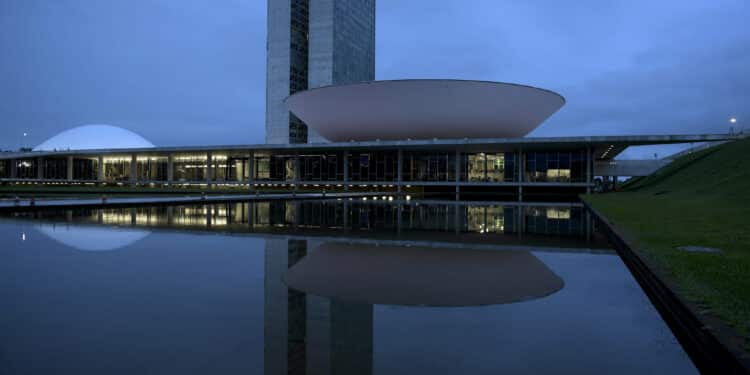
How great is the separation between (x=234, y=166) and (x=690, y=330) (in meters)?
44.4

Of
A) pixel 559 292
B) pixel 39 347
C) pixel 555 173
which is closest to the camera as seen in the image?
pixel 39 347

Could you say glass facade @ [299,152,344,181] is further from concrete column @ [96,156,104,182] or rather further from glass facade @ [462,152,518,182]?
concrete column @ [96,156,104,182]

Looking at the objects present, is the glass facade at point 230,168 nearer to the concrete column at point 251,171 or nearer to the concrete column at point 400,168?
the concrete column at point 251,171

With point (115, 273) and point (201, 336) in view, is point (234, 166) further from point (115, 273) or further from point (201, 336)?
point (201, 336)

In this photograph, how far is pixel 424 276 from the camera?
6.10 meters

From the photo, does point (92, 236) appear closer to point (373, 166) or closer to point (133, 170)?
point (373, 166)

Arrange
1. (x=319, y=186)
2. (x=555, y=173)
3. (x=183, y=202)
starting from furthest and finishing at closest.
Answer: (x=319, y=186) → (x=555, y=173) → (x=183, y=202)

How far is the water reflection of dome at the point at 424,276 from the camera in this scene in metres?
5.05

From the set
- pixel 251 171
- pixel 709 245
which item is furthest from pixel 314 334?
pixel 251 171

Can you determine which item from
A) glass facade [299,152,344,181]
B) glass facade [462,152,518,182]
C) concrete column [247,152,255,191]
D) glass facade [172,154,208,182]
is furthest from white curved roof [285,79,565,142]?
glass facade [172,154,208,182]

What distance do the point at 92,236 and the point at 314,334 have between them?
306 inches

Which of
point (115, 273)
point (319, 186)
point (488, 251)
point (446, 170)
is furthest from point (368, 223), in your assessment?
point (319, 186)

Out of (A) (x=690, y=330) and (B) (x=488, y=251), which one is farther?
(B) (x=488, y=251)

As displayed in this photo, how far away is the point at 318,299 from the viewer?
15.9ft
